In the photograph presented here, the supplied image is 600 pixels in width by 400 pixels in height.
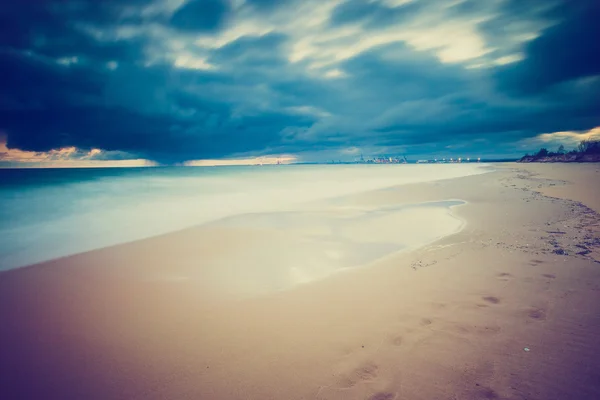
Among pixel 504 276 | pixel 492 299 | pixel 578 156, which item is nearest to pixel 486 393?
pixel 492 299

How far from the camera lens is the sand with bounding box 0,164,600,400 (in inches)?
136

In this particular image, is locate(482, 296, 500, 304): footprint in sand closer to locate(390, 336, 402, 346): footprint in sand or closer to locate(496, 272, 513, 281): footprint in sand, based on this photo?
locate(496, 272, 513, 281): footprint in sand

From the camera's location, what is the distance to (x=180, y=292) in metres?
6.29

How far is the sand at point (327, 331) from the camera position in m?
3.45

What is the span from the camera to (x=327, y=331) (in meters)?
4.52

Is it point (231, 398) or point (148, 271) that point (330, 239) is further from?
point (231, 398)

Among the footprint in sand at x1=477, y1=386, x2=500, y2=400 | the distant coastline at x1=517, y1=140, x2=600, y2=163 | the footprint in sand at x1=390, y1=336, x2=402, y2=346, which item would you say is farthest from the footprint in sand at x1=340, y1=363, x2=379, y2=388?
the distant coastline at x1=517, y1=140, x2=600, y2=163

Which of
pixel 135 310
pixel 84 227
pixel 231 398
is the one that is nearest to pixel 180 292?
pixel 135 310

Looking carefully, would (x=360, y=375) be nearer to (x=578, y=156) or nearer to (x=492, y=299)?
(x=492, y=299)

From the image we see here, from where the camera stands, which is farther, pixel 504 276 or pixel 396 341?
pixel 504 276

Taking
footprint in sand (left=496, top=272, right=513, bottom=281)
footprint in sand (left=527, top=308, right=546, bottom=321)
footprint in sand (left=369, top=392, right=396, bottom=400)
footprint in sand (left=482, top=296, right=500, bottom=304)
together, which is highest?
footprint in sand (left=496, top=272, right=513, bottom=281)

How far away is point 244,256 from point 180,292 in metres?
2.69

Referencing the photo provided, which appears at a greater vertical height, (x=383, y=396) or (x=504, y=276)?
(x=504, y=276)

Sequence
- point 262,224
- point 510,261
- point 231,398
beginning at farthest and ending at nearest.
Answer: point 262,224 < point 510,261 < point 231,398
